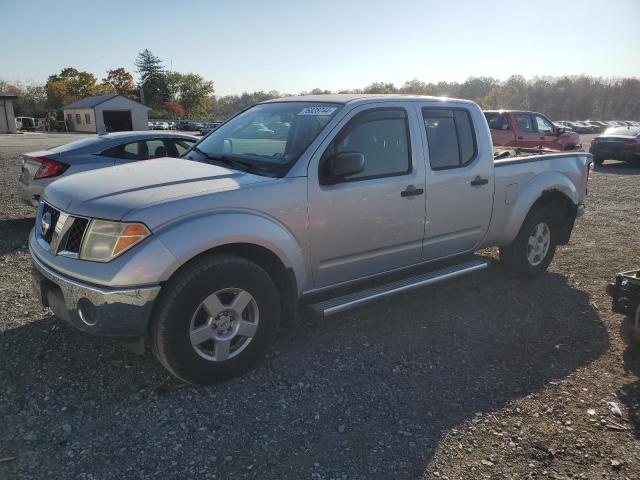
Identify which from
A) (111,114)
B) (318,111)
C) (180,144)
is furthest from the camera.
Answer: (111,114)

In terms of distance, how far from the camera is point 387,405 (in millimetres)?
3156

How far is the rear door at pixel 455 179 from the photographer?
14.2ft

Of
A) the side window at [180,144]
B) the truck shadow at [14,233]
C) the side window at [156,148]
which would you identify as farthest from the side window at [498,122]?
the truck shadow at [14,233]

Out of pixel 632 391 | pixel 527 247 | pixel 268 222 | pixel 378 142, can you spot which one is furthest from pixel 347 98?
pixel 632 391

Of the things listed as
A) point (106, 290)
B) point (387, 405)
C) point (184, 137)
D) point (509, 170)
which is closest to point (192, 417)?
point (106, 290)

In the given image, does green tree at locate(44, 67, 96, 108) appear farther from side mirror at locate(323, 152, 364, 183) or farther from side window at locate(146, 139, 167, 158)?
side mirror at locate(323, 152, 364, 183)

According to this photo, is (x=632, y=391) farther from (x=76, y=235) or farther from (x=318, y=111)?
(x=76, y=235)

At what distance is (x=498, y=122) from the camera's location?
15039 mm

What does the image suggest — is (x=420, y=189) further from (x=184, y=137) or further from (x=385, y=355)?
(x=184, y=137)

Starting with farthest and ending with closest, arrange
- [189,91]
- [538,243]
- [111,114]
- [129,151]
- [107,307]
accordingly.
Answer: [189,91]
[111,114]
[129,151]
[538,243]
[107,307]

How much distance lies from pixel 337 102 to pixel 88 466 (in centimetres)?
298

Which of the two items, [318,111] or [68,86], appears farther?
[68,86]

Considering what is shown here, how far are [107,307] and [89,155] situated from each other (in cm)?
509

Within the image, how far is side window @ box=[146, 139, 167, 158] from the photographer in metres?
7.63
